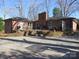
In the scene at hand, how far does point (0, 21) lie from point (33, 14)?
22300mm

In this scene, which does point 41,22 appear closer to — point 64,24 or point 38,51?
point 64,24

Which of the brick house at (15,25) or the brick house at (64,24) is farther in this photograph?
the brick house at (15,25)

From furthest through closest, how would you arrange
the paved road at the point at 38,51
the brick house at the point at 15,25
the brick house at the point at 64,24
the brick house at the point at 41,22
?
the brick house at the point at 41,22, the brick house at the point at 15,25, the brick house at the point at 64,24, the paved road at the point at 38,51

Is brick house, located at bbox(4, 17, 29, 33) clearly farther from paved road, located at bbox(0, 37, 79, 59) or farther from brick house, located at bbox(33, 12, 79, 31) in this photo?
paved road, located at bbox(0, 37, 79, 59)

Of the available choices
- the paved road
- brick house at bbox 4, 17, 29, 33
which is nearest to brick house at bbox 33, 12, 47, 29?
brick house at bbox 4, 17, 29, 33

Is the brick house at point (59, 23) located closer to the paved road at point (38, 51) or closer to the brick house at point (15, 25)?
the brick house at point (15, 25)

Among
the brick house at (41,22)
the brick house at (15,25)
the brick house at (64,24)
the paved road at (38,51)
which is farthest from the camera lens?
the brick house at (41,22)

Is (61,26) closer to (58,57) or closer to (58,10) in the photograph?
(58,10)

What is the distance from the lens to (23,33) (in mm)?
38531

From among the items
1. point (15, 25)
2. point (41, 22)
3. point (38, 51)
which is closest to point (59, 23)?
point (41, 22)

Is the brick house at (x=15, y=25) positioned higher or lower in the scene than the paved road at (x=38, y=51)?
higher

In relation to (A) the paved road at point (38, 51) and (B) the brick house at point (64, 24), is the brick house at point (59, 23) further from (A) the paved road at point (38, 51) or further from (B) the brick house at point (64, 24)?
(A) the paved road at point (38, 51)

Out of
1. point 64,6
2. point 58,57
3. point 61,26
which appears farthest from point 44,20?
point 58,57

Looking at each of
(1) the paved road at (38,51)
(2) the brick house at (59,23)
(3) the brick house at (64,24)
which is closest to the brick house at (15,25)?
(2) the brick house at (59,23)
